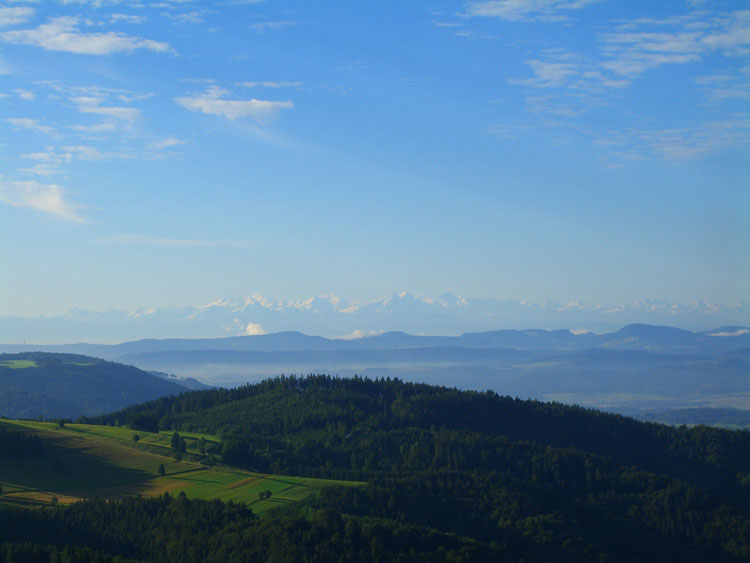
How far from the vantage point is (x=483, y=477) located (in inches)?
5300

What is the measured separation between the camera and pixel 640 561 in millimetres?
113938

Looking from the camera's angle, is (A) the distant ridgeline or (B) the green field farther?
(B) the green field

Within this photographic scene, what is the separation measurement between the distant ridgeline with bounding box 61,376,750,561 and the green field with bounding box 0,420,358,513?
8586 millimetres

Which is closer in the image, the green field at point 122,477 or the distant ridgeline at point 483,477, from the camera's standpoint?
the distant ridgeline at point 483,477

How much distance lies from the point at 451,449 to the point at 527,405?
152ft

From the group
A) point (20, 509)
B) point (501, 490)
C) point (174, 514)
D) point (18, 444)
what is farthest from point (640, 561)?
point (18, 444)

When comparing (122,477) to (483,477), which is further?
(483,477)

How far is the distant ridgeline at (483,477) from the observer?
100312 mm

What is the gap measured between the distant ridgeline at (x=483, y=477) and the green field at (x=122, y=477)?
859cm

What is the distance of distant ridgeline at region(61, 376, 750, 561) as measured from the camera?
329 feet

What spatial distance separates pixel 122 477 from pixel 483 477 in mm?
57796

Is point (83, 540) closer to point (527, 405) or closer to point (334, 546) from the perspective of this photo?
point (334, 546)

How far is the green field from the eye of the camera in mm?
109625

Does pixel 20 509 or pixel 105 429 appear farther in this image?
pixel 105 429
